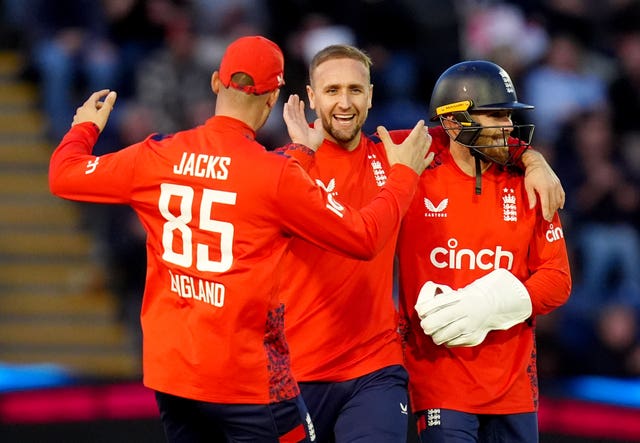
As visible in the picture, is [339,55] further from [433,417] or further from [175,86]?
[175,86]

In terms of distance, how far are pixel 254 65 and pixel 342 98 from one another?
962 millimetres

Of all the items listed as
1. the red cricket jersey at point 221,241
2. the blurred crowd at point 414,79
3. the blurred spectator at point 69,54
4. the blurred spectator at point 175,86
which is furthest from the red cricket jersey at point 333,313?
the blurred spectator at point 69,54

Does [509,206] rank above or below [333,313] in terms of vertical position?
above

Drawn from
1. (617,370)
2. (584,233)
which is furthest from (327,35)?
(617,370)

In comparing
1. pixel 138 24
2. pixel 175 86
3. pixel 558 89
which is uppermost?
pixel 138 24

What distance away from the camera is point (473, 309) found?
5.82m

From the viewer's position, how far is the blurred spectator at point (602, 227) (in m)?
10.4

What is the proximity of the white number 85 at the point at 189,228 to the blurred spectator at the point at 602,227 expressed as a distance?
578 centimetres

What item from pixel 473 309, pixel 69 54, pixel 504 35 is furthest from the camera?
pixel 504 35

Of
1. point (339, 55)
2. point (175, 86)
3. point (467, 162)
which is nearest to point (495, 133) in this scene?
point (467, 162)

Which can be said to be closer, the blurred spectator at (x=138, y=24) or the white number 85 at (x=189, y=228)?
the white number 85 at (x=189, y=228)

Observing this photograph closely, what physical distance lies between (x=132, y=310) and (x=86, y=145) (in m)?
5.39

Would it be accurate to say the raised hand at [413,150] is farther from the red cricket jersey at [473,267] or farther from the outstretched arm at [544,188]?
the outstretched arm at [544,188]

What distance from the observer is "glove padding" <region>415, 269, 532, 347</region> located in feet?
19.1
